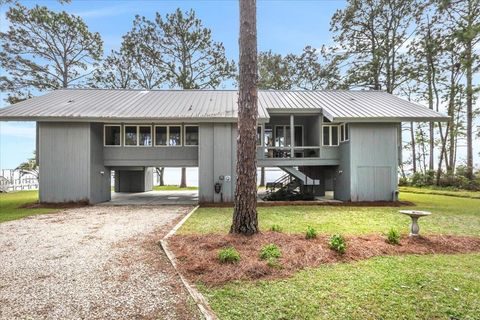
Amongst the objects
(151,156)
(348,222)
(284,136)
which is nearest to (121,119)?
(151,156)

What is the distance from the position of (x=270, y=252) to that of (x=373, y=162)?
10875mm

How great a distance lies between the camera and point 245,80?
6.32 metres

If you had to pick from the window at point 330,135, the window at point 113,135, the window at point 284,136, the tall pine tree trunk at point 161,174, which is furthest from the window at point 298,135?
the tall pine tree trunk at point 161,174

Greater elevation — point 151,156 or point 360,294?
point 151,156

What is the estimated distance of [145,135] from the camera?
15531 mm

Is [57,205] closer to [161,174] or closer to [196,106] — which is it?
[196,106]

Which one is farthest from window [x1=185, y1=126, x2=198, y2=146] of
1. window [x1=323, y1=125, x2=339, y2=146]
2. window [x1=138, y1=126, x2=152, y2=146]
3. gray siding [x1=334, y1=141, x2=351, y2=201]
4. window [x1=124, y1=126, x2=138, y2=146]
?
gray siding [x1=334, y1=141, x2=351, y2=201]

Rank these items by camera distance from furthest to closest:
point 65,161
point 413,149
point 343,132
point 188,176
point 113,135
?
point 188,176, point 413,149, point 113,135, point 343,132, point 65,161

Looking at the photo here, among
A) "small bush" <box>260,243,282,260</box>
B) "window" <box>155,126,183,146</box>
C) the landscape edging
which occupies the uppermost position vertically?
"window" <box>155,126,183,146</box>

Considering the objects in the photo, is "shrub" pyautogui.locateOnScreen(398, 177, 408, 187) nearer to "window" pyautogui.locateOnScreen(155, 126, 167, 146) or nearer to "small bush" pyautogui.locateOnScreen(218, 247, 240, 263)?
"window" pyautogui.locateOnScreen(155, 126, 167, 146)

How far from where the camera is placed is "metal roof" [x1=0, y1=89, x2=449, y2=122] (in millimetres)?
13742

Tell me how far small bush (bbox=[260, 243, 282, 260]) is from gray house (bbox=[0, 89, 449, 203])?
8.63 metres

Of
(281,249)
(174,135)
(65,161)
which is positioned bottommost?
(281,249)

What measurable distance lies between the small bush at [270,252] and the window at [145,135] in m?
11.6
